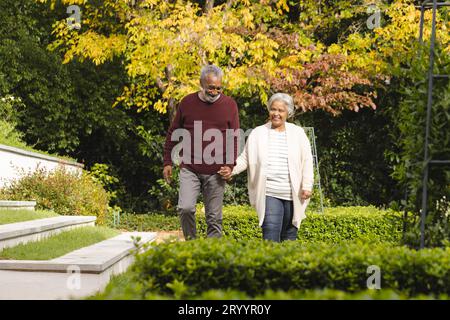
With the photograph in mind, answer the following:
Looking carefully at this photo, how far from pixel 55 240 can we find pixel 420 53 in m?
4.14

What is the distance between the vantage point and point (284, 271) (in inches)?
137

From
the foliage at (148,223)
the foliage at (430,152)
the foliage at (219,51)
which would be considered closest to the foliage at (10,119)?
the foliage at (219,51)

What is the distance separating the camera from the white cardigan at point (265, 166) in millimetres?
5172

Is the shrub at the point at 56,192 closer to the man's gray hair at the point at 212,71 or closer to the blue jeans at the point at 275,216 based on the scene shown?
the man's gray hair at the point at 212,71

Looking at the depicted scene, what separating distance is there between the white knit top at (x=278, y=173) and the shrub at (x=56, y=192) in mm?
5377

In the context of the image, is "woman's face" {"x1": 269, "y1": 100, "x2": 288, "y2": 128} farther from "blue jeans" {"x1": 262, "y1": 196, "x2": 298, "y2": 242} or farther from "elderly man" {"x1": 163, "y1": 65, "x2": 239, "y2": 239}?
"blue jeans" {"x1": 262, "y1": 196, "x2": 298, "y2": 242}

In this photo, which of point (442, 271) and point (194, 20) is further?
point (194, 20)

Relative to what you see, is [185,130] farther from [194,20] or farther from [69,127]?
[69,127]

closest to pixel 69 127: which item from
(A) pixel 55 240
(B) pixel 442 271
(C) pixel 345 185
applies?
(C) pixel 345 185

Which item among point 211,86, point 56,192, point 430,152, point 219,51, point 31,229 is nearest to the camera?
point 430,152

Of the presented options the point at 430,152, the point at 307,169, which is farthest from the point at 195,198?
the point at 430,152

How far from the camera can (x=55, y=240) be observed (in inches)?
278

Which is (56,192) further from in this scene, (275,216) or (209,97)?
(275,216)

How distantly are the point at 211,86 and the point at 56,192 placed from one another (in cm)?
549
